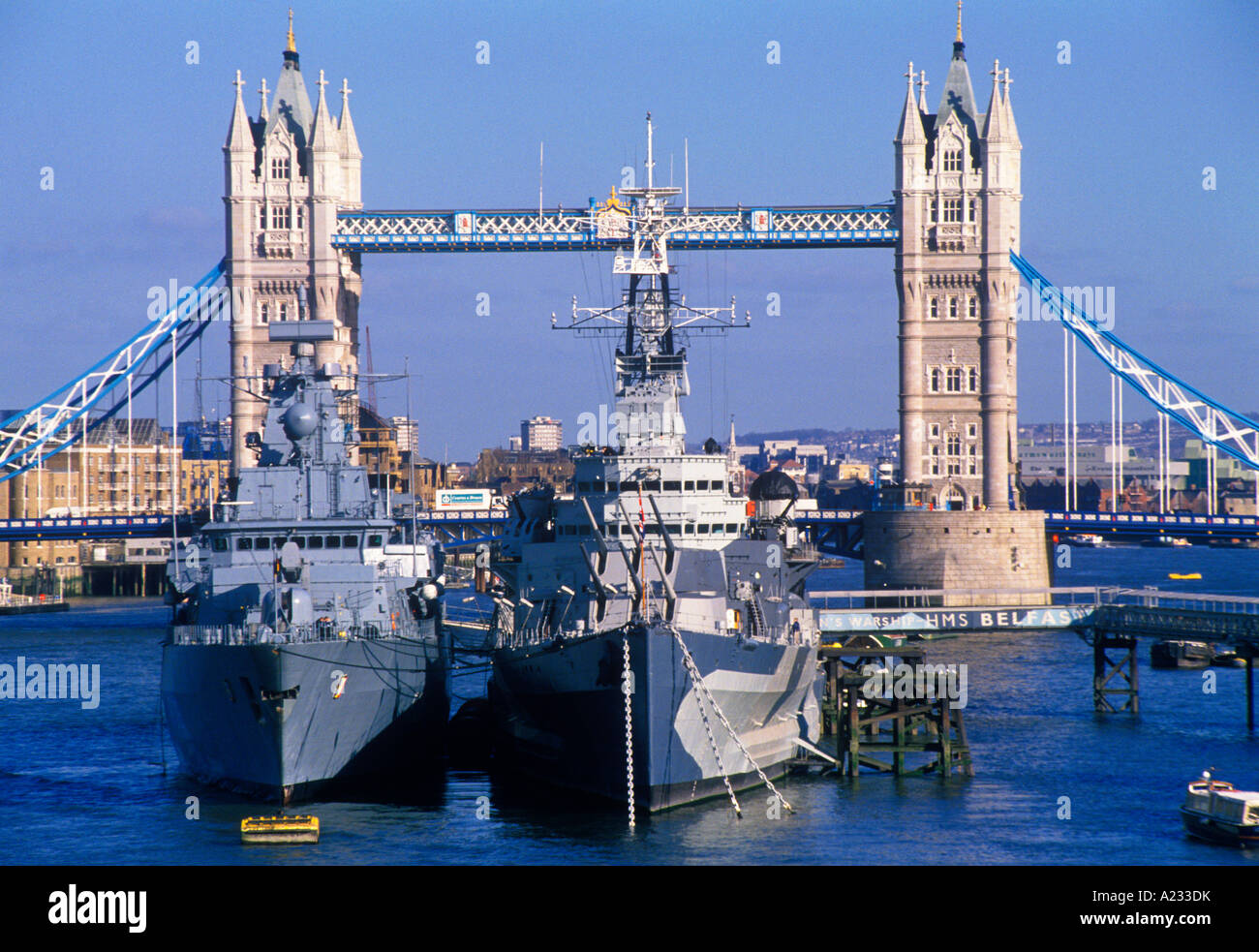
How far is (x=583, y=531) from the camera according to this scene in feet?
125

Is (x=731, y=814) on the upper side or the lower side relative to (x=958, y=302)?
lower

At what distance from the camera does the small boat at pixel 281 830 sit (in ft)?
102

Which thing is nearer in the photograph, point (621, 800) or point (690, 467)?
point (621, 800)

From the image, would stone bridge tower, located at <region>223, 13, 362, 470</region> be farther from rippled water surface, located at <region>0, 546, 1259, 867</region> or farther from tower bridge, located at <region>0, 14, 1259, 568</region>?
rippled water surface, located at <region>0, 546, 1259, 867</region>

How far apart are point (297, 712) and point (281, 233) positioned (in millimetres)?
79705

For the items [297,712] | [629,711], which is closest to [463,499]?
[297,712]

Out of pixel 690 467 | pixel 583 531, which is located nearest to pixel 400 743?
pixel 583 531

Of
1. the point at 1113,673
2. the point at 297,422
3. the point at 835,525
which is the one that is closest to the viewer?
the point at 297,422

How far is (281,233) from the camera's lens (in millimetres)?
108500

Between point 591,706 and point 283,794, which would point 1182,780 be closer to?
point 591,706

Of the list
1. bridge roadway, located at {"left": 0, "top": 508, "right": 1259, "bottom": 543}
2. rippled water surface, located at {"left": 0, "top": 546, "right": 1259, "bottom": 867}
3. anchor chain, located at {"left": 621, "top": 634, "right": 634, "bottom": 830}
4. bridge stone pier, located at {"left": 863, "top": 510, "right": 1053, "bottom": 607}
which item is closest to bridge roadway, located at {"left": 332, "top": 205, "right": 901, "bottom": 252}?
bridge roadway, located at {"left": 0, "top": 508, "right": 1259, "bottom": 543}

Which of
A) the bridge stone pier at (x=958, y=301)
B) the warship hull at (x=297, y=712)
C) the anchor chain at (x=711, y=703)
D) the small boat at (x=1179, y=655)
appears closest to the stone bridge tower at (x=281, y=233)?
the bridge stone pier at (x=958, y=301)

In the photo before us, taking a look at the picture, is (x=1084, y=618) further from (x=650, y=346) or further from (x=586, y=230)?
(x=586, y=230)
